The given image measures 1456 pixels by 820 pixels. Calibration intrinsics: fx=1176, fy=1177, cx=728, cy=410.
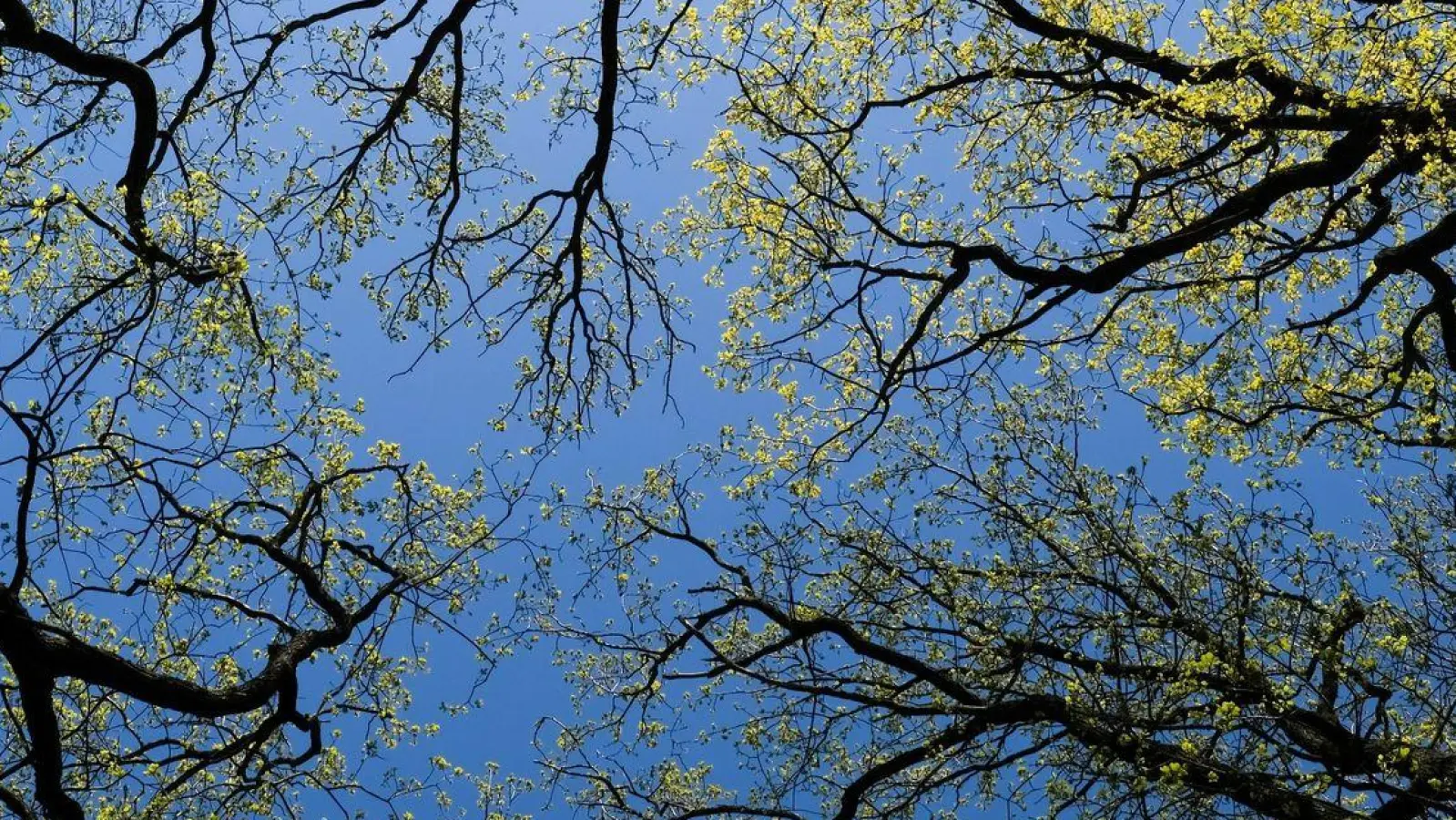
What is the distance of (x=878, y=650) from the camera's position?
11102mm

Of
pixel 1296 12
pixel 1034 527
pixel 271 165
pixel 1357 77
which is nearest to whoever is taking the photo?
pixel 1296 12

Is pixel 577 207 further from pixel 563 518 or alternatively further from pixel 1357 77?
pixel 1357 77

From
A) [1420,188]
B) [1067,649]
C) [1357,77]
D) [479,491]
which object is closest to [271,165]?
[479,491]

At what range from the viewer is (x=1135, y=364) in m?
13.3

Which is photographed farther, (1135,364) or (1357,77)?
(1135,364)

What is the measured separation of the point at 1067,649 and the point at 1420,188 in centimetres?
569

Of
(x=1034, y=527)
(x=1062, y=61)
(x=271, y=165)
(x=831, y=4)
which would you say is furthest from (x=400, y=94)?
(x=1034, y=527)

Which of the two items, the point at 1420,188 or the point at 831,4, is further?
the point at 831,4

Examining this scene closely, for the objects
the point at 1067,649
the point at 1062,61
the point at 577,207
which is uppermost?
the point at 1062,61

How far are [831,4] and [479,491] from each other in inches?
245

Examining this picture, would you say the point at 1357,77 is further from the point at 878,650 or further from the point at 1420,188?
the point at 878,650

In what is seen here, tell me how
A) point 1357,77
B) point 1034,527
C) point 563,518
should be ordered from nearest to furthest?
1. point 1357,77
2. point 1034,527
3. point 563,518

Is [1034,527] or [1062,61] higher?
[1062,61]

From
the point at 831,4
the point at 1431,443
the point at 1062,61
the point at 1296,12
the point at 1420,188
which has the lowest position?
the point at 1431,443
